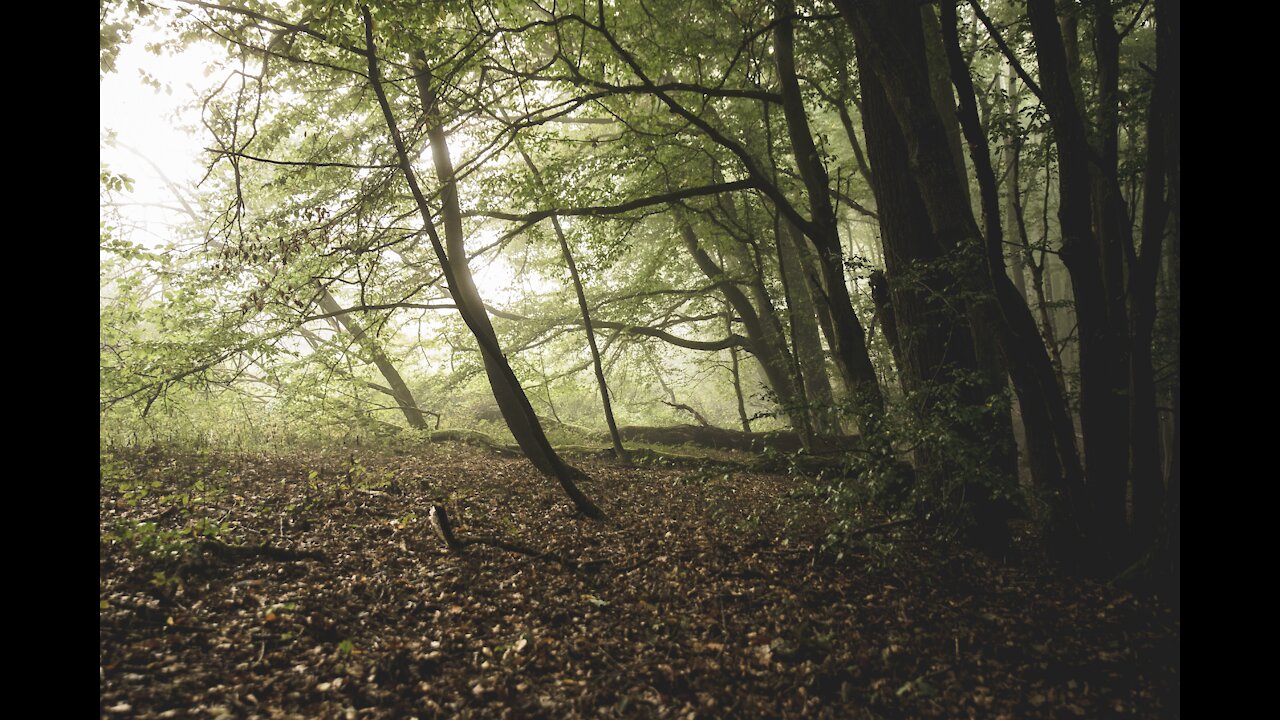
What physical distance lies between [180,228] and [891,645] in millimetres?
17393

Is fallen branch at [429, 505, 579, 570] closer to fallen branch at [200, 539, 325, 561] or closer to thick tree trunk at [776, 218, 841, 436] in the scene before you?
fallen branch at [200, 539, 325, 561]

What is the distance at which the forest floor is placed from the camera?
362cm

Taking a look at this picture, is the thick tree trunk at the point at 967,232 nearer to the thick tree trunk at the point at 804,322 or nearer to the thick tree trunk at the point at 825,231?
the thick tree trunk at the point at 825,231

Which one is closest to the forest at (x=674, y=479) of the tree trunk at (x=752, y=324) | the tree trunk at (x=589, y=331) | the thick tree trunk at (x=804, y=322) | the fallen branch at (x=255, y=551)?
the fallen branch at (x=255, y=551)

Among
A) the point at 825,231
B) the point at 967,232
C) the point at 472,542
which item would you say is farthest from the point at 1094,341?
the point at 472,542

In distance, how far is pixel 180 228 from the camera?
14.5 m

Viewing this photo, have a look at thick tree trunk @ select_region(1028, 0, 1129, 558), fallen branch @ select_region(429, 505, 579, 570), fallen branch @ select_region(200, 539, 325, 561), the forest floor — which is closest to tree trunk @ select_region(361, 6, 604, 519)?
the forest floor

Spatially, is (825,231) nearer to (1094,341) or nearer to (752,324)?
(1094,341)

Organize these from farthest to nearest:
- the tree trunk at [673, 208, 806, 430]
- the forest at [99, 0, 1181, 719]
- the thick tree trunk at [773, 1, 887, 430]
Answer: the tree trunk at [673, 208, 806, 430], the thick tree trunk at [773, 1, 887, 430], the forest at [99, 0, 1181, 719]

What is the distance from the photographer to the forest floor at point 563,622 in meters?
3.62

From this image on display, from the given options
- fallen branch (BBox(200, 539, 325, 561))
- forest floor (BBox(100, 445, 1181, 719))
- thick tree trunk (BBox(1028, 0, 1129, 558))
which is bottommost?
forest floor (BBox(100, 445, 1181, 719))

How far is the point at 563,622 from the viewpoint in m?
4.73
